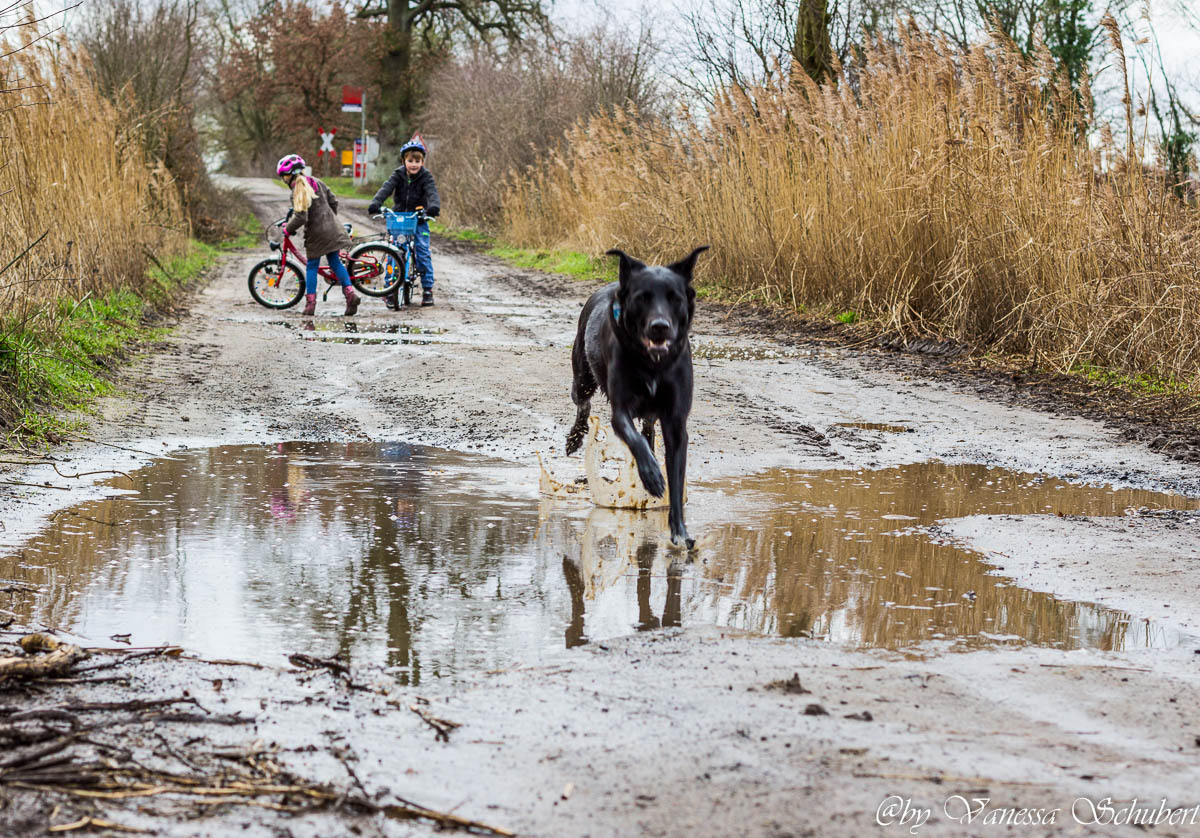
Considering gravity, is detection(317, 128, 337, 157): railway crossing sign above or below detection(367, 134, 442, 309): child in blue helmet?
above

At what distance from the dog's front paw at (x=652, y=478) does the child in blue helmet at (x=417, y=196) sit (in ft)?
35.0

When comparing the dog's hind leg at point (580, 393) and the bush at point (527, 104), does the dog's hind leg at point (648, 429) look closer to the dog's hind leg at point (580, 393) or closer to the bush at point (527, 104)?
the dog's hind leg at point (580, 393)

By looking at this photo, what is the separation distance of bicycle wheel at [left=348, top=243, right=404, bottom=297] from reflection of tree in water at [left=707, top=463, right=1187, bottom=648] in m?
9.63

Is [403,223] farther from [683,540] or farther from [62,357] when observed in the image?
[683,540]

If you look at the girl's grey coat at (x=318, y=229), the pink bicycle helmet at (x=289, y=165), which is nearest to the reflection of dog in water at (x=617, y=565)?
the girl's grey coat at (x=318, y=229)

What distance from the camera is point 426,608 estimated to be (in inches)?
160

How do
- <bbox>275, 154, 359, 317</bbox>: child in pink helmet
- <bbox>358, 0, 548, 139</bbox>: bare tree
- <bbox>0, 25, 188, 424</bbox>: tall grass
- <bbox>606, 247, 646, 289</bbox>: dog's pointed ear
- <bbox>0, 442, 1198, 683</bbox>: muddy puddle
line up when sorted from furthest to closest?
1. <bbox>358, 0, 548, 139</bbox>: bare tree
2. <bbox>275, 154, 359, 317</bbox>: child in pink helmet
3. <bbox>0, 25, 188, 424</bbox>: tall grass
4. <bbox>606, 247, 646, 289</bbox>: dog's pointed ear
5. <bbox>0, 442, 1198, 683</bbox>: muddy puddle

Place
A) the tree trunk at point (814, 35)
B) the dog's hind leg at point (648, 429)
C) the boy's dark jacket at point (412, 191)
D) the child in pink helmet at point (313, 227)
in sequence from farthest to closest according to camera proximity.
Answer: the tree trunk at point (814, 35)
the boy's dark jacket at point (412, 191)
the child in pink helmet at point (313, 227)
the dog's hind leg at point (648, 429)

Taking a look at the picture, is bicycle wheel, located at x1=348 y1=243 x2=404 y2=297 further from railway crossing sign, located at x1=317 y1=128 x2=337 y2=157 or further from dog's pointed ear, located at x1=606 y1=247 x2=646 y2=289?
railway crossing sign, located at x1=317 y1=128 x2=337 y2=157

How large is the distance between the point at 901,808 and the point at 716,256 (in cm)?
1395

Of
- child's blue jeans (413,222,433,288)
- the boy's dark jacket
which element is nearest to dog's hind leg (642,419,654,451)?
child's blue jeans (413,222,433,288)

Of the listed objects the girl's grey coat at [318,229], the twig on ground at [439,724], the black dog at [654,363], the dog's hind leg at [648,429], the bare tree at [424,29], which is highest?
the bare tree at [424,29]

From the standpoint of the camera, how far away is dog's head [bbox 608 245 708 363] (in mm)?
5078

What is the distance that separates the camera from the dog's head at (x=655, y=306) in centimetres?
508
